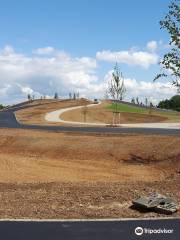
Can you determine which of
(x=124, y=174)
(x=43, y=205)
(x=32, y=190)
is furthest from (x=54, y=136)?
(x=43, y=205)

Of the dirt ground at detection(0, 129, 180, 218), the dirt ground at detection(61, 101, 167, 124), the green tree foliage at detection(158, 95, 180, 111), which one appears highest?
the green tree foliage at detection(158, 95, 180, 111)

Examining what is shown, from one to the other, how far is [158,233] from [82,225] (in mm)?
1448

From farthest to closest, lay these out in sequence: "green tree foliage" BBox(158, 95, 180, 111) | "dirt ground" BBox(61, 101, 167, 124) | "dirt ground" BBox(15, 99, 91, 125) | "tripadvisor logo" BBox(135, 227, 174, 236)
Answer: "green tree foliage" BBox(158, 95, 180, 111), "dirt ground" BBox(61, 101, 167, 124), "dirt ground" BBox(15, 99, 91, 125), "tripadvisor logo" BBox(135, 227, 174, 236)

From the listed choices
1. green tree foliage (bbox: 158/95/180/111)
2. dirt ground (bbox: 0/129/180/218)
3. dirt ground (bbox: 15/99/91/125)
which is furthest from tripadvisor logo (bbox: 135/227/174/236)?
green tree foliage (bbox: 158/95/180/111)

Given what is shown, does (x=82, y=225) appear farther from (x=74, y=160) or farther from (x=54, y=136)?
(x=54, y=136)

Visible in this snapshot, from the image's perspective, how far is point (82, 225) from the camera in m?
8.45

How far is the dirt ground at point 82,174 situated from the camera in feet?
33.6

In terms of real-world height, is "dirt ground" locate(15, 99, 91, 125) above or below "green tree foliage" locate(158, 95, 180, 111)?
below

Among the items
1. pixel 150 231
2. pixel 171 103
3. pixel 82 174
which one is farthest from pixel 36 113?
pixel 150 231

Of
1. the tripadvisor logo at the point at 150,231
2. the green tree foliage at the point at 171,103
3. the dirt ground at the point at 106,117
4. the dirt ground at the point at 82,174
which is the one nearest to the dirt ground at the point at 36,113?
the dirt ground at the point at 106,117

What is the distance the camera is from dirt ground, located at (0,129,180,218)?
33.6 feet

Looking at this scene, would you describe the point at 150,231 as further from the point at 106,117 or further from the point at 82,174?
the point at 106,117

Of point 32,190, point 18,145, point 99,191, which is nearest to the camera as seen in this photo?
point 99,191

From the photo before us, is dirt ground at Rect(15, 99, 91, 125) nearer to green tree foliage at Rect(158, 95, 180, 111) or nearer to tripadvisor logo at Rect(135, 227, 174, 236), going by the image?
green tree foliage at Rect(158, 95, 180, 111)
